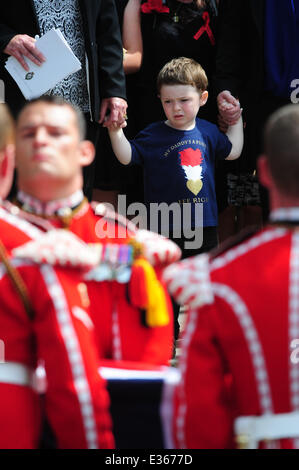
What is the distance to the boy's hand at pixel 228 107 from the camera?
3.93 m

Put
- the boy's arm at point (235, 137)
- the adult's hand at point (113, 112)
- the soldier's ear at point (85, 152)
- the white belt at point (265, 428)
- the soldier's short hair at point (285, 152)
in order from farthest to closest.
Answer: the boy's arm at point (235, 137), the adult's hand at point (113, 112), the soldier's ear at point (85, 152), the soldier's short hair at point (285, 152), the white belt at point (265, 428)

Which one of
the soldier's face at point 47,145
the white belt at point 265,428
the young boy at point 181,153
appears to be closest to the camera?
the white belt at point 265,428

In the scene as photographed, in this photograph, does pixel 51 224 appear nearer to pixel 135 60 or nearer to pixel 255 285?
pixel 255 285

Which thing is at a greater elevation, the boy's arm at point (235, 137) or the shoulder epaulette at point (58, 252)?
the boy's arm at point (235, 137)

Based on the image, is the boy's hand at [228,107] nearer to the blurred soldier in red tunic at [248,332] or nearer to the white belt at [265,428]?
the blurred soldier in red tunic at [248,332]

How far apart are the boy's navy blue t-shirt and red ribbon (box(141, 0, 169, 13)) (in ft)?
2.06

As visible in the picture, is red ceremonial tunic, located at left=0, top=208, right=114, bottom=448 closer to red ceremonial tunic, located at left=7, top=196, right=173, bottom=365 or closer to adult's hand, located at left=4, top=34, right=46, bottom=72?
red ceremonial tunic, located at left=7, top=196, right=173, bottom=365

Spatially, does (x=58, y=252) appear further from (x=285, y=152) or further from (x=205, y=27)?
(x=205, y=27)

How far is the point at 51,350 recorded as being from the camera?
1899mm

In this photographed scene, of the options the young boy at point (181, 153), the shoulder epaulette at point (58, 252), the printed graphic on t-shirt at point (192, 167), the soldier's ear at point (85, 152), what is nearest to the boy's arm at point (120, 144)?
the young boy at point (181, 153)

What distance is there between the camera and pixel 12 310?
193 cm

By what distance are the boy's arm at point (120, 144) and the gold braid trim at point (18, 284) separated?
185 cm

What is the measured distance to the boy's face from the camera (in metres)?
3.77

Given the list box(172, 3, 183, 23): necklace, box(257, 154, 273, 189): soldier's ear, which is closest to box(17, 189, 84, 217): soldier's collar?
box(257, 154, 273, 189): soldier's ear
